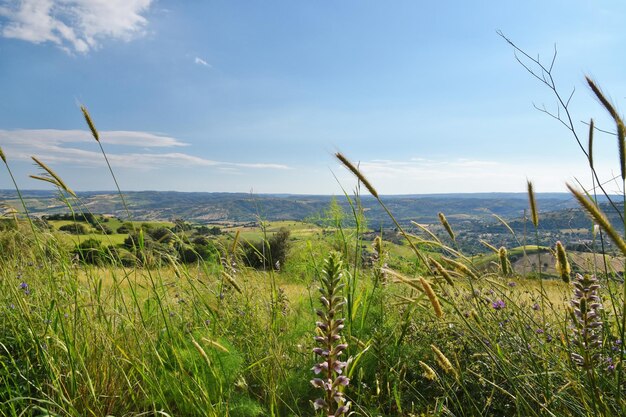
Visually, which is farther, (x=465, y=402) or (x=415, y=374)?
(x=415, y=374)

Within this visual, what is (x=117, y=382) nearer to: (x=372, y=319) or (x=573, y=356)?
(x=372, y=319)

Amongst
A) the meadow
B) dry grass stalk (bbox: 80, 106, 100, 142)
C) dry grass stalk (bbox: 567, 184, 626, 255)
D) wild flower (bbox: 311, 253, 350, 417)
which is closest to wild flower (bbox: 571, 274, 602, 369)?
the meadow

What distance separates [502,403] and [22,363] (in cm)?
383

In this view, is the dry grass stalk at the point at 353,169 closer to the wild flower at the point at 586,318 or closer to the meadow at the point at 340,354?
the meadow at the point at 340,354

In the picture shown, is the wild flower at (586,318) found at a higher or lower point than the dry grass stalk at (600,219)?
lower

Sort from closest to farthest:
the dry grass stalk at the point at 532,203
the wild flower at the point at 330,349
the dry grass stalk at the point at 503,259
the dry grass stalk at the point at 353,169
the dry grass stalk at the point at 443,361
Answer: the wild flower at the point at 330,349 < the dry grass stalk at the point at 443,361 < the dry grass stalk at the point at 353,169 < the dry grass stalk at the point at 532,203 < the dry grass stalk at the point at 503,259

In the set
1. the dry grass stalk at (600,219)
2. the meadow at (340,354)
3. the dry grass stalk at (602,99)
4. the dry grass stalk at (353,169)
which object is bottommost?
the meadow at (340,354)

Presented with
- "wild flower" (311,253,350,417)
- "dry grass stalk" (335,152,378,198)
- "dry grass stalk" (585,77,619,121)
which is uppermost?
"dry grass stalk" (585,77,619,121)

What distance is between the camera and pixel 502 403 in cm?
299

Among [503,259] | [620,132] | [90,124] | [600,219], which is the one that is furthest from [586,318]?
[90,124]

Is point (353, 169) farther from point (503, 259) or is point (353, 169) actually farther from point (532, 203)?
point (503, 259)

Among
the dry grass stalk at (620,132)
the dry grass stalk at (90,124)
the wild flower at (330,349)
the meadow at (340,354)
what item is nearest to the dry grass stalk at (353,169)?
the meadow at (340,354)

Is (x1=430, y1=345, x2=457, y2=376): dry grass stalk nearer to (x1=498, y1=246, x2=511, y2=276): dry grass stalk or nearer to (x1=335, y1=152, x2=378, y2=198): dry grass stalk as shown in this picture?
(x1=335, y1=152, x2=378, y2=198): dry grass stalk

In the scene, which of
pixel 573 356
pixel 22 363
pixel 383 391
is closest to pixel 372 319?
pixel 383 391
